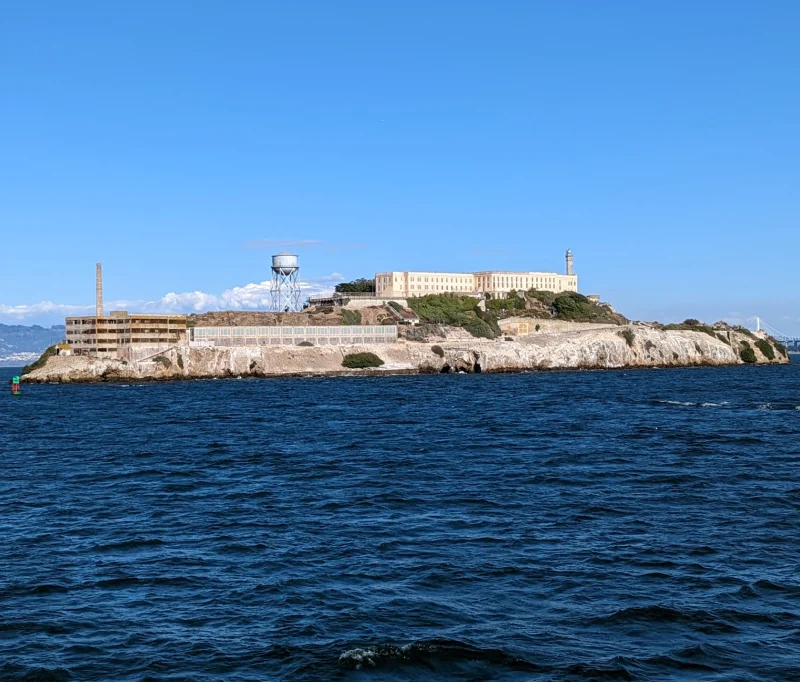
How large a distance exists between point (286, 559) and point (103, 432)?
4517 centimetres

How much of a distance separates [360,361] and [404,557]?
142619 millimetres

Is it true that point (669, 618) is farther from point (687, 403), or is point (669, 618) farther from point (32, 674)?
point (687, 403)

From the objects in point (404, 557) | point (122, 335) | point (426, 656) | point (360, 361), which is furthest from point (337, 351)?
point (426, 656)

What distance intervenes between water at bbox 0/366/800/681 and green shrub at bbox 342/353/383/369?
107m

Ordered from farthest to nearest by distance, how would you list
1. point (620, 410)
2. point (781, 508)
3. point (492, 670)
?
point (620, 410) → point (781, 508) → point (492, 670)

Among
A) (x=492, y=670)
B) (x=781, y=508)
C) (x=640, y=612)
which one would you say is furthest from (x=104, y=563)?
(x=781, y=508)

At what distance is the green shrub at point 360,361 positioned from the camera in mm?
170875

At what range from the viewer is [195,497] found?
40.5 metres

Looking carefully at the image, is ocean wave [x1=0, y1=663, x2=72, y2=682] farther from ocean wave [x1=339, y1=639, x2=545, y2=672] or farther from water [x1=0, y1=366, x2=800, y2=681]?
ocean wave [x1=339, y1=639, x2=545, y2=672]

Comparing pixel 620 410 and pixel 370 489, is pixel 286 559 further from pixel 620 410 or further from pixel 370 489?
pixel 620 410

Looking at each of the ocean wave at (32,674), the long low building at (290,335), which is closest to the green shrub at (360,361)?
the long low building at (290,335)

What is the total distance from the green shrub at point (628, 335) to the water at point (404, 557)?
126 metres

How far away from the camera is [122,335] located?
162 metres

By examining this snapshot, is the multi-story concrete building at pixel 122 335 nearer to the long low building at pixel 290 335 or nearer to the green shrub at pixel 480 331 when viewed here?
the long low building at pixel 290 335
